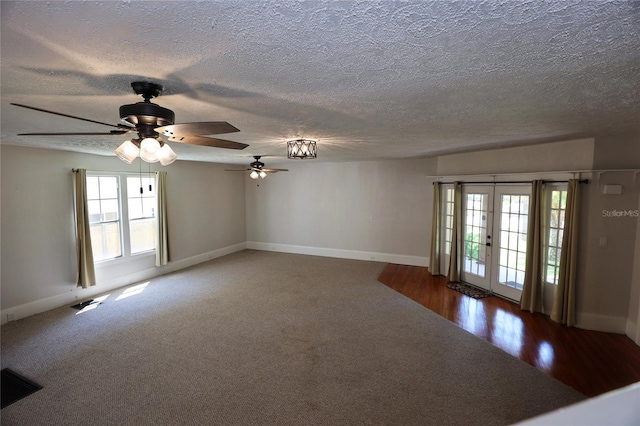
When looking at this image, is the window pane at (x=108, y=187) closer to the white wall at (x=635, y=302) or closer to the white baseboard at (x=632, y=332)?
the white wall at (x=635, y=302)

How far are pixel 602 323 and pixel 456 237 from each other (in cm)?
246

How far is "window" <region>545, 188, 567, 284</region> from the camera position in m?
4.48

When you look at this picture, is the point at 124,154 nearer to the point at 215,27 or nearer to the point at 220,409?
the point at 215,27

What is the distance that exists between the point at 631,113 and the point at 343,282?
16.0 ft

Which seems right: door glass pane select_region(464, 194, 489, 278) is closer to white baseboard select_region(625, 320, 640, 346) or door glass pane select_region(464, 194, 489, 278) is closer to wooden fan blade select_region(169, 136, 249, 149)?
white baseboard select_region(625, 320, 640, 346)

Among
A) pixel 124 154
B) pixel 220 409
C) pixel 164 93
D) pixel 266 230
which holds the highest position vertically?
pixel 164 93

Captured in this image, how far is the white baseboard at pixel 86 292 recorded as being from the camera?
4.61m

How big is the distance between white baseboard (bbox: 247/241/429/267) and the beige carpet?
2.16 m

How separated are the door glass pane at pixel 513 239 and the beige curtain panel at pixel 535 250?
0.25 m

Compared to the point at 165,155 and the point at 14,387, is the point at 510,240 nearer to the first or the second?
the point at 165,155

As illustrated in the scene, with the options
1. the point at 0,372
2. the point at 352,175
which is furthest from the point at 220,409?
the point at 352,175

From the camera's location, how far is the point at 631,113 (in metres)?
2.67

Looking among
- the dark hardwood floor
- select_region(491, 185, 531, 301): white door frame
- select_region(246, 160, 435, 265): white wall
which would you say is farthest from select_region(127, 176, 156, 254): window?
select_region(491, 185, 531, 301): white door frame

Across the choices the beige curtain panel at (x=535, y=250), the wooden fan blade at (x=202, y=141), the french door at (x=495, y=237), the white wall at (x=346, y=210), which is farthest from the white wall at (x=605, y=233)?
the wooden fan blade at (x=202, y=141)
